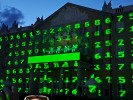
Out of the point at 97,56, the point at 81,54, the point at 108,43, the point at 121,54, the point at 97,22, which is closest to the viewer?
the point at 81,54

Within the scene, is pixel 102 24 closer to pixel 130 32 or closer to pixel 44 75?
pixel 130 32

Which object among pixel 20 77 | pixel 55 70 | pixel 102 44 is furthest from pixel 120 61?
pixel 20 77

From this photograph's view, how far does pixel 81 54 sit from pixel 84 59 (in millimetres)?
1158

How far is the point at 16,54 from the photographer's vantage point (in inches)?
2111

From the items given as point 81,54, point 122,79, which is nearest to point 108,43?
point 81,54

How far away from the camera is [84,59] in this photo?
38.9m

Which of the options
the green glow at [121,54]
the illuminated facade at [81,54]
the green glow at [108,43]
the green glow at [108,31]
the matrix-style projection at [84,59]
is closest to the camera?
the matrix-style projection at [84,59]

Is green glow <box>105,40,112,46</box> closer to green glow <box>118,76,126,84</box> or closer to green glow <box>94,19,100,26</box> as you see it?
green glow <box>94,19,100,26</box>

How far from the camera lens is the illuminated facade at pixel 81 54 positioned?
38.7m

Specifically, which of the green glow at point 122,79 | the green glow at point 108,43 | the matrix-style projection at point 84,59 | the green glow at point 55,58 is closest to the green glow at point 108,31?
the matrix-style projection at point 84,59

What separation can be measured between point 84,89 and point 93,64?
414cm

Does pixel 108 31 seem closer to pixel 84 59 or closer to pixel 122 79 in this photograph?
pixel 84 59

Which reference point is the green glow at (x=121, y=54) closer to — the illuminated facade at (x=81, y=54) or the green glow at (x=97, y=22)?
the illuminated facade at (x=81, y=54)

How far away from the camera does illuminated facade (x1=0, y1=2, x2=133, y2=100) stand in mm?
38719
